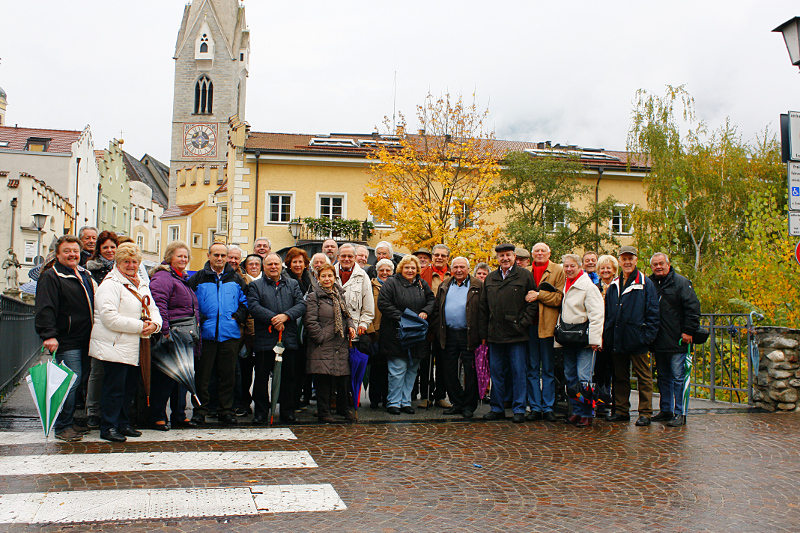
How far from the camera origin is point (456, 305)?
341 inches

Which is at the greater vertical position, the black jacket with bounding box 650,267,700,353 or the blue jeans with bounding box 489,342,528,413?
the black jacket with bounding box 650,267,700,353

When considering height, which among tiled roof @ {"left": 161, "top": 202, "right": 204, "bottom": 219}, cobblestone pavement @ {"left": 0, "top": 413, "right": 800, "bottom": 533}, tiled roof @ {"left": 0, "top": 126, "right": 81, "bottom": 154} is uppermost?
tiled roof @ {"left": 0, "top": 126, "right": 81, "bottom": 154}

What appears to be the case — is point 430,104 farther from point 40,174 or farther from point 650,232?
point 40,174

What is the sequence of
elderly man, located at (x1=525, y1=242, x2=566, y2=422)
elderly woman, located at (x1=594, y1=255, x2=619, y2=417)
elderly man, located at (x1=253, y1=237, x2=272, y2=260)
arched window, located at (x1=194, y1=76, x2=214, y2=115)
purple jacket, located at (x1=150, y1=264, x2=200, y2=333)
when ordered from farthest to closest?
arched window, located at (x1=194, y1=76, x2=214, y2=115), elderly man, located at (x1=253, y1=237, x2=272, y2=260), elderly woman, located at (x1=594, y1=255, x2=619, y2=417), elderly man, located at (x1=525, y1=242, x2=566, y2=422), purple jacket, located at (x1=150, y1=264, x2=200, y2=333)

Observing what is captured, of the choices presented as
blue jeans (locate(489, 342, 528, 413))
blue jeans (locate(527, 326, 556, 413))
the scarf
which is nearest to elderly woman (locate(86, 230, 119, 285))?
the scarf

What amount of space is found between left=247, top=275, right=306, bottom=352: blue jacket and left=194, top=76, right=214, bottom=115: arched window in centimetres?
6769

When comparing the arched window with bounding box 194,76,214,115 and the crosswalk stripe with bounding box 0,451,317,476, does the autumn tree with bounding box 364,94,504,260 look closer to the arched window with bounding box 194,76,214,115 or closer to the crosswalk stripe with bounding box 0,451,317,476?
the crosswalk stripe with bounding box 0,451,317,476

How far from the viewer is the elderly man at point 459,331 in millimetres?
8492

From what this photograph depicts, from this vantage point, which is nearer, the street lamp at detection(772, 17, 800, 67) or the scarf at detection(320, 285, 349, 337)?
the scarf at detection(320, 285, 349, 337)

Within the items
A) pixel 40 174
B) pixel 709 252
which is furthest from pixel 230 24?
pixel 709 252

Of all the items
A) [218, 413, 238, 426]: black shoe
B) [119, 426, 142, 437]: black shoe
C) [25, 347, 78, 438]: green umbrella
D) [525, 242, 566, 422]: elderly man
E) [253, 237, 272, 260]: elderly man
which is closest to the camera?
[25, 347, 78, 438]: green umbrella

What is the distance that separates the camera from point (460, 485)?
5320 mm

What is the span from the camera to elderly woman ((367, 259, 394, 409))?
860 centimetres

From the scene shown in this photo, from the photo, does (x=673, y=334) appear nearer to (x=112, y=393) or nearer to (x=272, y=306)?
(x=272, y=306)
